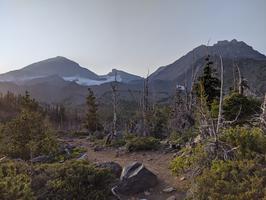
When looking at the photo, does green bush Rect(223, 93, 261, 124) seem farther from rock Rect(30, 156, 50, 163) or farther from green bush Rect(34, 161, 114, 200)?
rock Rect(30, 156, 50, 163)

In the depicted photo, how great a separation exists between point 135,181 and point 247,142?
3323 mm

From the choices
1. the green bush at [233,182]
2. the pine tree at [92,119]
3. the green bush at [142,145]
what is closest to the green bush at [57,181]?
the green bush at [233,182]

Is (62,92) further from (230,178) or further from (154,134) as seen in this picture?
(230,178)

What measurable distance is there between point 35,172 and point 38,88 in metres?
156

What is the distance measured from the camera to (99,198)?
847cm

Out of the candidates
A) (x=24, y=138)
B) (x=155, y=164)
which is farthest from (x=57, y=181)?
(x=155, y=164)

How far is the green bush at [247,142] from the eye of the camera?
876 cm

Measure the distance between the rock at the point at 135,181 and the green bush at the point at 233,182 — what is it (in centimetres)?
231

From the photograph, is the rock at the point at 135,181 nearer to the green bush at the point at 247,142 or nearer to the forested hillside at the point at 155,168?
A: the forested hillside at the point at 155,168

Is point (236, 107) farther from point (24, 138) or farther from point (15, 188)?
point (15, 188)

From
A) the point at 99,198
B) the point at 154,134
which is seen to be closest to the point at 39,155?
the point at 99,198

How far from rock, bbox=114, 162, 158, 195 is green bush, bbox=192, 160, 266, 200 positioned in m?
2.31

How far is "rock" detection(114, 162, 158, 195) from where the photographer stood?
31.3 ft

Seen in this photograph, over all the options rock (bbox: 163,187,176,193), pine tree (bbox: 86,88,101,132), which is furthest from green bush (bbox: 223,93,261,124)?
pine tree (bbox: 86,88,101,132)
